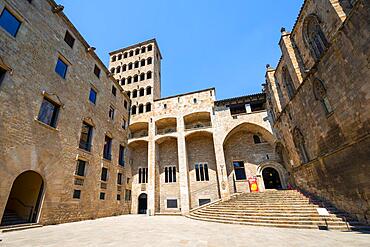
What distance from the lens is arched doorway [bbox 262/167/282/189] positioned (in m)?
19.0

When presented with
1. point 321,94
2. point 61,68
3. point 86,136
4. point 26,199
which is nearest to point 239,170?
point 321,94

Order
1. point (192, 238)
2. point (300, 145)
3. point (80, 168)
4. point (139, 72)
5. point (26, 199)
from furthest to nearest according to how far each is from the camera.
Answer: point (139, 72)
point (80, 168)
point (300, 145)
point (26, 199)
point (192, 238)

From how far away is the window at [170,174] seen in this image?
71.0ft

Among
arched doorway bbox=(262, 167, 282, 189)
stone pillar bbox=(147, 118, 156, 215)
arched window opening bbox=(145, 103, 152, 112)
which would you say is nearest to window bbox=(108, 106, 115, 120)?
stone pillar bbox=(147, 118, 156, 215)

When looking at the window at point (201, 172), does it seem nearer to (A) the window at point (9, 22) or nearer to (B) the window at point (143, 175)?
(B) the window at point (143, 175)

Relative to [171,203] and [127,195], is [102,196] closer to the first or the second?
[127,195]

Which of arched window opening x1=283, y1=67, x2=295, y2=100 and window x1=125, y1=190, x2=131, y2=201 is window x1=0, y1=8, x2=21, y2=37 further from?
arched window opening x1=283, y1=67, x2=295, y2=100

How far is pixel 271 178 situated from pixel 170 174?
12.2 meters

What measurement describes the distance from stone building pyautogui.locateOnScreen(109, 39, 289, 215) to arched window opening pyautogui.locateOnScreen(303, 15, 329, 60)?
9.24 metres

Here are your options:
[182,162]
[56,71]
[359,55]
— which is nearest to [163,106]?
[182,162]

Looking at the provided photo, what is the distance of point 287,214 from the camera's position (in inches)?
374

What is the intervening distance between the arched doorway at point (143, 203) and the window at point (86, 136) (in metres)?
10.4

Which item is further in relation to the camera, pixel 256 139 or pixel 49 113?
pixel 256 139

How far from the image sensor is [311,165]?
38.0 ft
